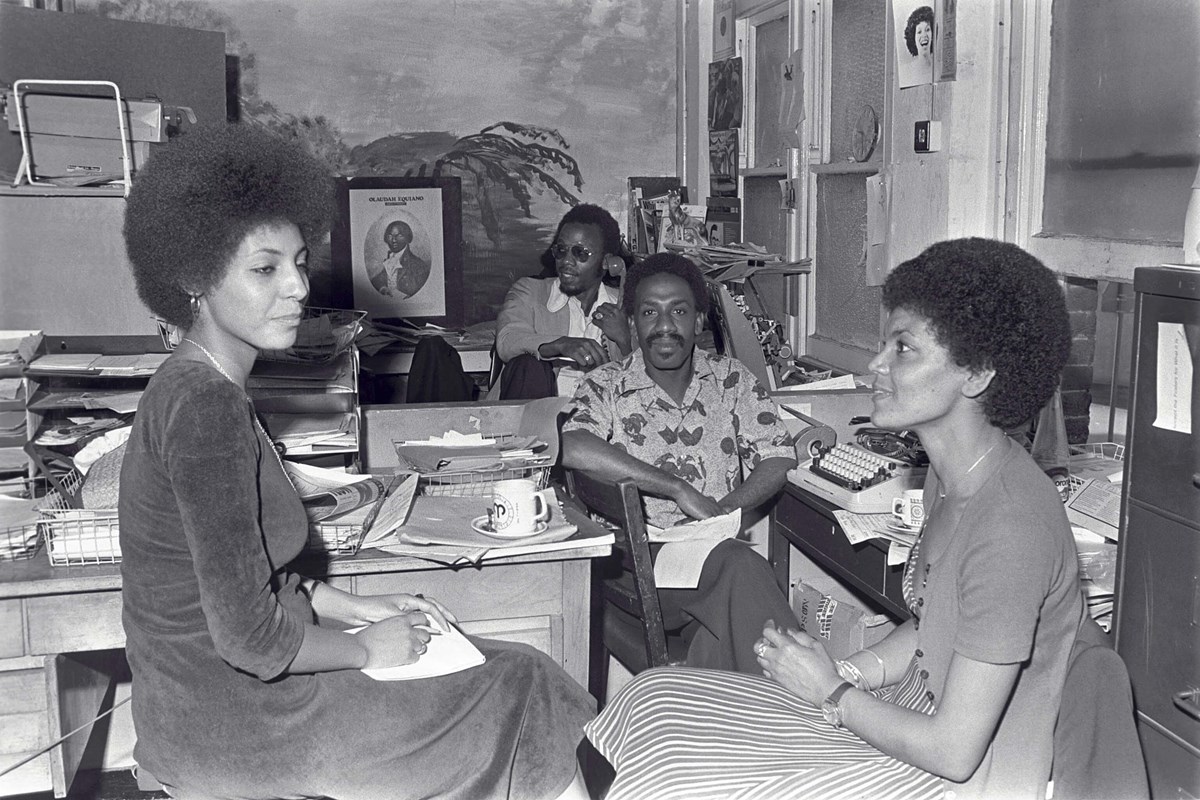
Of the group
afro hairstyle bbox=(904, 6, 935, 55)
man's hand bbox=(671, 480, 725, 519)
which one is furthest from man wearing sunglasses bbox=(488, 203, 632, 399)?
afro hairstyle bbox=(904, 6, 935, 55)

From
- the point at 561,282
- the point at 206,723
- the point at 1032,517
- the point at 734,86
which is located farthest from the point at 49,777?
the point at 734,86

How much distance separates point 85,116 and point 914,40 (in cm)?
212

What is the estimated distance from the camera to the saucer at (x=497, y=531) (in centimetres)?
207

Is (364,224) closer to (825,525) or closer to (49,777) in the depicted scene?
(825,525)

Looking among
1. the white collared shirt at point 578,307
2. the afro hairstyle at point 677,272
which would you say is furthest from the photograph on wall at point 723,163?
the afro hairstyle at point 677,272

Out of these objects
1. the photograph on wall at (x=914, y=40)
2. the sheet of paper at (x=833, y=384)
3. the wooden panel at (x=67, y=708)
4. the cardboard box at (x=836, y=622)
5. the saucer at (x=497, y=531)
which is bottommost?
the cardboard box at (x=836, y=622)

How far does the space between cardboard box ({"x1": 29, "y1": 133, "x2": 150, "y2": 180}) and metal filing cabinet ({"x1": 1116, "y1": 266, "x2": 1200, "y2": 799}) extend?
2.17 metres

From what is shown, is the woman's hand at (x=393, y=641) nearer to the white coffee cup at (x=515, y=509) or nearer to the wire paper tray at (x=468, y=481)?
the white coffee cup at (x=515, y=509)

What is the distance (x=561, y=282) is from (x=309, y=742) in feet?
9.31

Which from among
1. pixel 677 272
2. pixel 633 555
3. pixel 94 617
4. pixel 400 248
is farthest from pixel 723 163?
pixel 94 617

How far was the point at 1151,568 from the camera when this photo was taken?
179 centimetres

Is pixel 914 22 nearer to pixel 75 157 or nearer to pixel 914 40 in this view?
pixel 914 40

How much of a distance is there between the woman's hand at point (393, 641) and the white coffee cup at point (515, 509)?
0.36 meters

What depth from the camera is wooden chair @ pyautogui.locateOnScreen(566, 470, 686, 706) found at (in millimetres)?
2188
